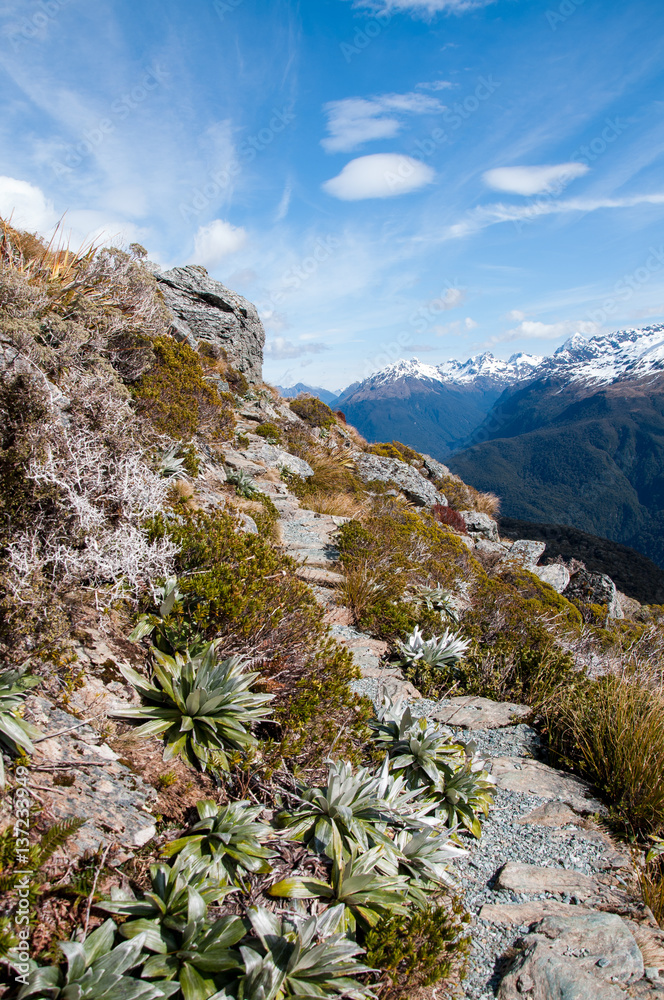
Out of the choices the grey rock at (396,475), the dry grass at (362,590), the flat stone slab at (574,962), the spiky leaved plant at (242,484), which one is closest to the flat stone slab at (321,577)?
the dry grass at (362,590)

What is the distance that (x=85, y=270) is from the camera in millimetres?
7020

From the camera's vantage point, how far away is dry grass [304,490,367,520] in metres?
10.8

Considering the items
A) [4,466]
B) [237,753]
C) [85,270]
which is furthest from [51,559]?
[85,270]

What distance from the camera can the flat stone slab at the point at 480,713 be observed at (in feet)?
15.1

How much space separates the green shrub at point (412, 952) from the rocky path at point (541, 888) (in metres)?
0.28

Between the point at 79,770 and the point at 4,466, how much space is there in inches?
79.7

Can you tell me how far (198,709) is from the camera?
2844 mm

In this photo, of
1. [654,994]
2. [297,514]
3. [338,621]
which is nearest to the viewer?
[654,994]

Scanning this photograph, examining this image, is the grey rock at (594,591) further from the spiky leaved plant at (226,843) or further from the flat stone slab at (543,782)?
the spiky leaved plant at (226,843)

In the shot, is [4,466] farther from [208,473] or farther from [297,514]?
[297,514]

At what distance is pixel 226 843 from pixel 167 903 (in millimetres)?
391

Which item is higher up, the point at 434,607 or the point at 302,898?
the point at 434,607

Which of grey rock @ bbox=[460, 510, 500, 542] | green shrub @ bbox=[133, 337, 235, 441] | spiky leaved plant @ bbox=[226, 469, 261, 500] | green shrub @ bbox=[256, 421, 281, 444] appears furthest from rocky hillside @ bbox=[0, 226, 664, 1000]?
grey rock @ bbox=[460, 510, 500, 542]

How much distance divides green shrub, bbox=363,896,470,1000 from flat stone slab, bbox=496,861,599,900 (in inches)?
29.4
